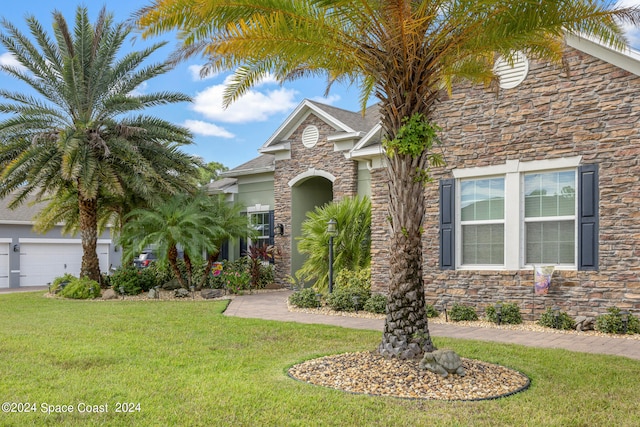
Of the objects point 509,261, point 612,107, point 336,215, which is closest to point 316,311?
point 336,215

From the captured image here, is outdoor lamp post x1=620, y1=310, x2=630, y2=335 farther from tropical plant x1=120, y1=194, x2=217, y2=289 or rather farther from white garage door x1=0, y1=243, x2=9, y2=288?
white garage door x1=0, y1=243, x2=9, y2=288

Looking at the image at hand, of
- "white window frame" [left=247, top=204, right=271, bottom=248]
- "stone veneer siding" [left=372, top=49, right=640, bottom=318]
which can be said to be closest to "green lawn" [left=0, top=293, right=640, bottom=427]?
"stone veneer siding" [left=372, top=49, right=640, bottom=318]

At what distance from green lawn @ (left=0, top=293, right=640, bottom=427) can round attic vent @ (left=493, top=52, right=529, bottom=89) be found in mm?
5330

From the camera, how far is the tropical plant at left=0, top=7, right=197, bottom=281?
50.8 feet

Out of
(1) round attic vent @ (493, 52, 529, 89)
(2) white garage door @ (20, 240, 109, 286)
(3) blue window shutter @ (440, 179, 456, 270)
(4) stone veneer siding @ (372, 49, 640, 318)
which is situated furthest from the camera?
(2) white garage door @ (20, 240, 109, 286)

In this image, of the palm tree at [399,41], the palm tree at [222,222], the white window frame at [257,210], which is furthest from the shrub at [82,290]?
the palm tree at [399,41]

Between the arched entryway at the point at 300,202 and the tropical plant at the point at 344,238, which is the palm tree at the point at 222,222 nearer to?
the arched entryway at the point at 300,202

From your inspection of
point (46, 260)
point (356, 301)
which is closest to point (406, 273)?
point (356, 301)

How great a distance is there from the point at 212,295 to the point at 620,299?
10.5 meters

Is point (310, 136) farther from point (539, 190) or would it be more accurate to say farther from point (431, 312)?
point (539, 190)

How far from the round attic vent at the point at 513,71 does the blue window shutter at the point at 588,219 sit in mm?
2183

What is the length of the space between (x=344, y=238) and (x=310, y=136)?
4.38 meters

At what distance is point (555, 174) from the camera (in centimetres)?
1047

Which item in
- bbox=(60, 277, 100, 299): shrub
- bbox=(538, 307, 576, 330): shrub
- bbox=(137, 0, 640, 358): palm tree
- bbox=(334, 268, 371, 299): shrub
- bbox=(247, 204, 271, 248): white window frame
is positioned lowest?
bbox=(60, 277, 100, 299): shrub
